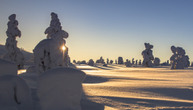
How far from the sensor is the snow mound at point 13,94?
11.5ft

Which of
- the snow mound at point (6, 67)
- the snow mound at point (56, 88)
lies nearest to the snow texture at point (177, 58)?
the snow mound at point (6, 67)

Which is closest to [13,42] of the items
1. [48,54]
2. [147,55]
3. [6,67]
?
[48,54]

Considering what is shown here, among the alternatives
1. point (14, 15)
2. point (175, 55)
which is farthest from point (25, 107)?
point (175, 55)

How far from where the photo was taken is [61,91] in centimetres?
360

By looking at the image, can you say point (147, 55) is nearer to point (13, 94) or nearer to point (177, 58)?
point (177, 58)

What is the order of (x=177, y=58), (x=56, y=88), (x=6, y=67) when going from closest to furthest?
(x=56, y=88)
(x=6, y=67)
(x=177, y=58)

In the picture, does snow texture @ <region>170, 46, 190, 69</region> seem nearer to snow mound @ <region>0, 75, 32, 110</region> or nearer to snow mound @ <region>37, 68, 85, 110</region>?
snow mound @ <region>37, 68, 85, 110</region>

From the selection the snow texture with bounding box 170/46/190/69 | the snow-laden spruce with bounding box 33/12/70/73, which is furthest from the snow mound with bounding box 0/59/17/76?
the snow texture with bounding box 170/46/190/69

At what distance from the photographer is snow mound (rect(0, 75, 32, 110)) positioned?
3494 mm

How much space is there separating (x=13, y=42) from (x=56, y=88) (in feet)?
76.0

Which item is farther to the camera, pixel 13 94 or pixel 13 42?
pixel 13 42

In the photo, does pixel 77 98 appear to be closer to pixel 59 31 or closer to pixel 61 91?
pixel 61 91

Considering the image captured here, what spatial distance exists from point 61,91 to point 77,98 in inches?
16.0

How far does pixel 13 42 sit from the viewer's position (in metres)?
24.0
